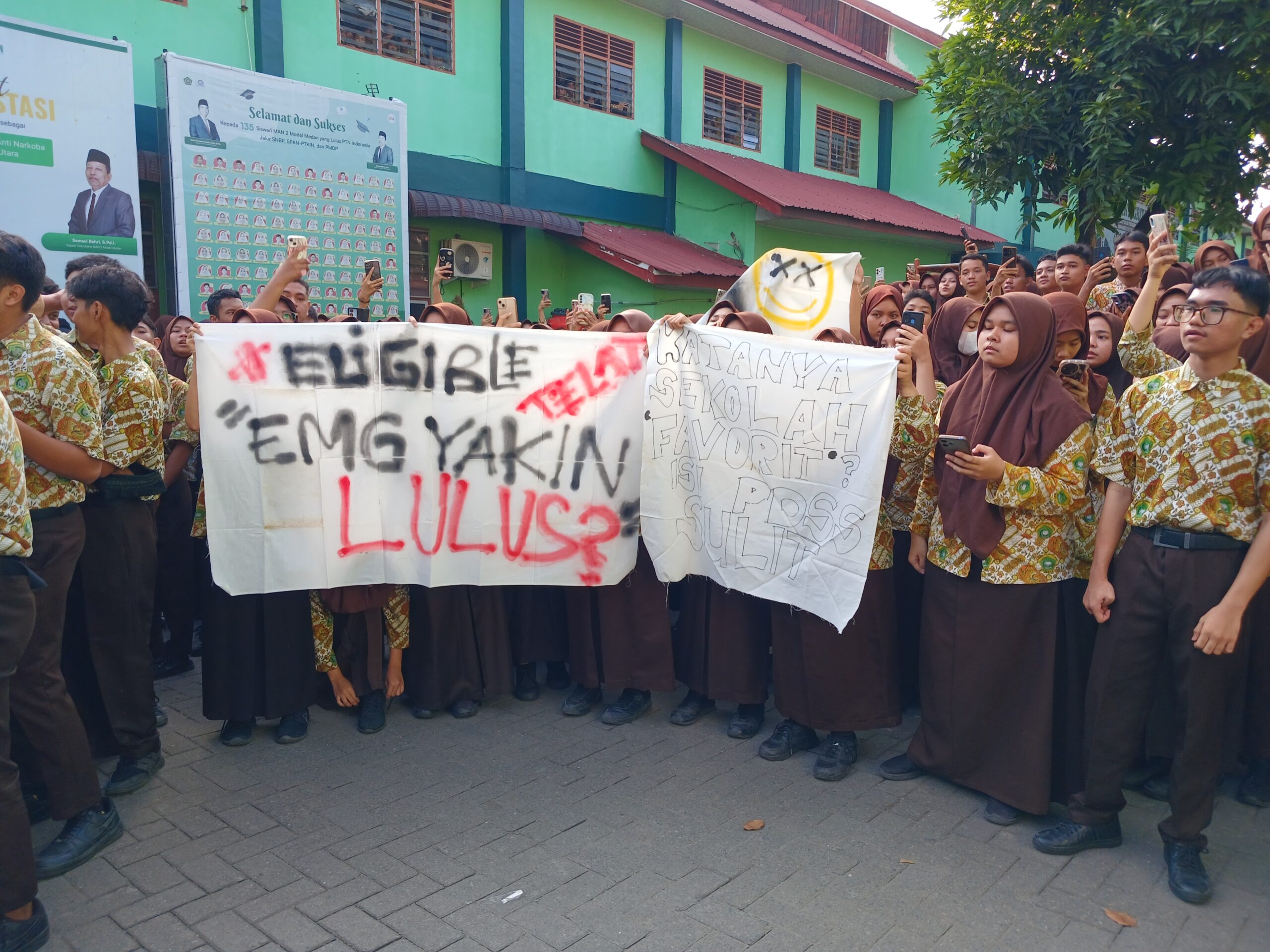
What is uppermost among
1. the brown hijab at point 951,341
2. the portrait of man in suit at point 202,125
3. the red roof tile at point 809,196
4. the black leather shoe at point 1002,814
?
the red roof tile at point 809,196

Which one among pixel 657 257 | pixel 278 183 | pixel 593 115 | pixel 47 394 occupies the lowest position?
pixel 47 394

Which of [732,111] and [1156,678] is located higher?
[732,111]

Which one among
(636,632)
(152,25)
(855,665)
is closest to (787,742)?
(855,665)

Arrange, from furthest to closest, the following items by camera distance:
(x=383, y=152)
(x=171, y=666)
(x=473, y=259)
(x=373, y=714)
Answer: (x=473, y=259) → (x=383, y=152) → (x=171, y=666) → (x=373, y=714)

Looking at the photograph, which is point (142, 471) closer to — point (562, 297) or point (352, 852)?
point (352, 852)

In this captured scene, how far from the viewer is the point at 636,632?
4430 mm

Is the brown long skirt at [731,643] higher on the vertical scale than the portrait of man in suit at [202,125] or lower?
lower

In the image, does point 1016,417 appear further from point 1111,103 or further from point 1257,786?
point 1111,103

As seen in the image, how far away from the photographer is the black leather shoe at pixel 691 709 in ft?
14.4

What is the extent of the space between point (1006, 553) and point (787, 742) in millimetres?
1292

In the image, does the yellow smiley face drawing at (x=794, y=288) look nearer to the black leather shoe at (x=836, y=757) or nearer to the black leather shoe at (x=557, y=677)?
the black leather shoe at (x=836, y=757)

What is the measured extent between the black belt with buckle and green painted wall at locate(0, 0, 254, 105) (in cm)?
944

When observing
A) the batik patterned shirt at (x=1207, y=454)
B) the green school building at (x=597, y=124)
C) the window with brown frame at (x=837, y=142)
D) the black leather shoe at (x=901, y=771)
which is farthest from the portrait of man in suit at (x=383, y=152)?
the window with brown frame at (x=837, y=142)

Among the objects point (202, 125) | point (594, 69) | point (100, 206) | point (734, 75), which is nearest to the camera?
point (100, 206)
